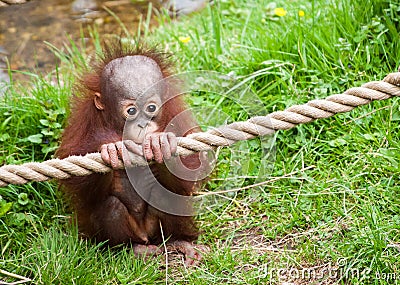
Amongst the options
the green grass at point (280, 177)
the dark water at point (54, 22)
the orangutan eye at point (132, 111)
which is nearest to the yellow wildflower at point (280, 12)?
the green grass at point (280, 177)

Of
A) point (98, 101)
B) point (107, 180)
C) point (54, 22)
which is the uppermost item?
point (98, 101)

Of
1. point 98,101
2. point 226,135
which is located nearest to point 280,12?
point 98,101

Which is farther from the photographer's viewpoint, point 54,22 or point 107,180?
point 54,22

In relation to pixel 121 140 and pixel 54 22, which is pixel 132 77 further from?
pixel 54 22

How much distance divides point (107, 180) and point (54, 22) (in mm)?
3741

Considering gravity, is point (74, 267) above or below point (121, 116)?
below

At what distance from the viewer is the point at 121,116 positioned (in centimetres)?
359

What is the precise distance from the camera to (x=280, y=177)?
3980 mm

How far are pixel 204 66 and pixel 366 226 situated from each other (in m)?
1.86

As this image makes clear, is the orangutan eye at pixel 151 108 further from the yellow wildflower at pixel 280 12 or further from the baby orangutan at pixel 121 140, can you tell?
the yellow wildflower at pixel 280 12

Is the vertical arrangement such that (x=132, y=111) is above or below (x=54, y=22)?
above

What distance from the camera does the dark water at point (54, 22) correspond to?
6.51 m

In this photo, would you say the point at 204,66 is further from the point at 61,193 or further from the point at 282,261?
the point at 282,261

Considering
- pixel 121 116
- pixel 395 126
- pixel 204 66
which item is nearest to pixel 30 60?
pixel 204 66
